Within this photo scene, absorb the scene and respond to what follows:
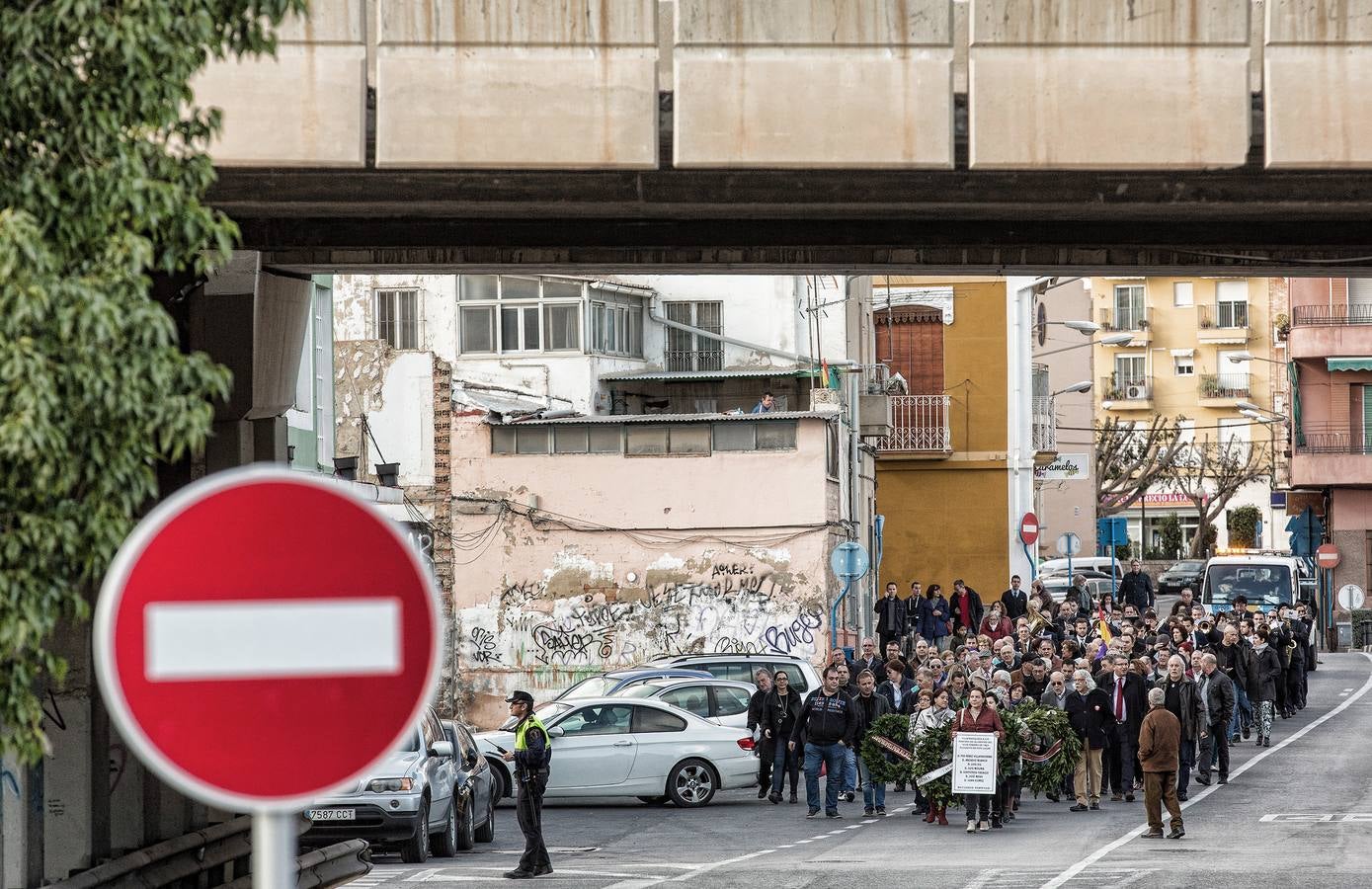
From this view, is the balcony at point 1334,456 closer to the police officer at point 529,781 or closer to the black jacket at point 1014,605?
the black jacket at point 1014,605

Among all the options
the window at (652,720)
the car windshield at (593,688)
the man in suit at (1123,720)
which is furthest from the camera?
the car windshield at (593,688)

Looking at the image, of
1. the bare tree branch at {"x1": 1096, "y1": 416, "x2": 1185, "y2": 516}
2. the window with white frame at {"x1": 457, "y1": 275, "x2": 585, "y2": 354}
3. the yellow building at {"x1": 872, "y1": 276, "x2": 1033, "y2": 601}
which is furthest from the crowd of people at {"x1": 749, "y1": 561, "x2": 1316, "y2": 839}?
the bare tree branch at {"x1": 1096, "y1": 416, "x2": 1185, "y2": 516}

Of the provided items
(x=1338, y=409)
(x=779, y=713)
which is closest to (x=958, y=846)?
(x=779, y=713)

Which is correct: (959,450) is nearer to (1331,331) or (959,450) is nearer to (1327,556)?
(1327,556)

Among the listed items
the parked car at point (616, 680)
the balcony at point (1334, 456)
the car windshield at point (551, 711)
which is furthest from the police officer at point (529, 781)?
the balcony at point (1334, 456)

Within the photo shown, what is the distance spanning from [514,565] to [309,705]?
35362mm

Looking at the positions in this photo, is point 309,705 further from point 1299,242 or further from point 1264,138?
point 1299,242

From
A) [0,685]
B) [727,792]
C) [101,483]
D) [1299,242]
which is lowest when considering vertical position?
[727,792]

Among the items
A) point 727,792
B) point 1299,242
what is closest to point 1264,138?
point 1299,242

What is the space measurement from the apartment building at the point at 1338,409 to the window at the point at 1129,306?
4106 cm

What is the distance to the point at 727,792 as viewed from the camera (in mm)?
27312

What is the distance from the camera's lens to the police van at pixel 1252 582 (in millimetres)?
48281

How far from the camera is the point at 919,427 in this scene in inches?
2168

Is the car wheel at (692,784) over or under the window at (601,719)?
under
